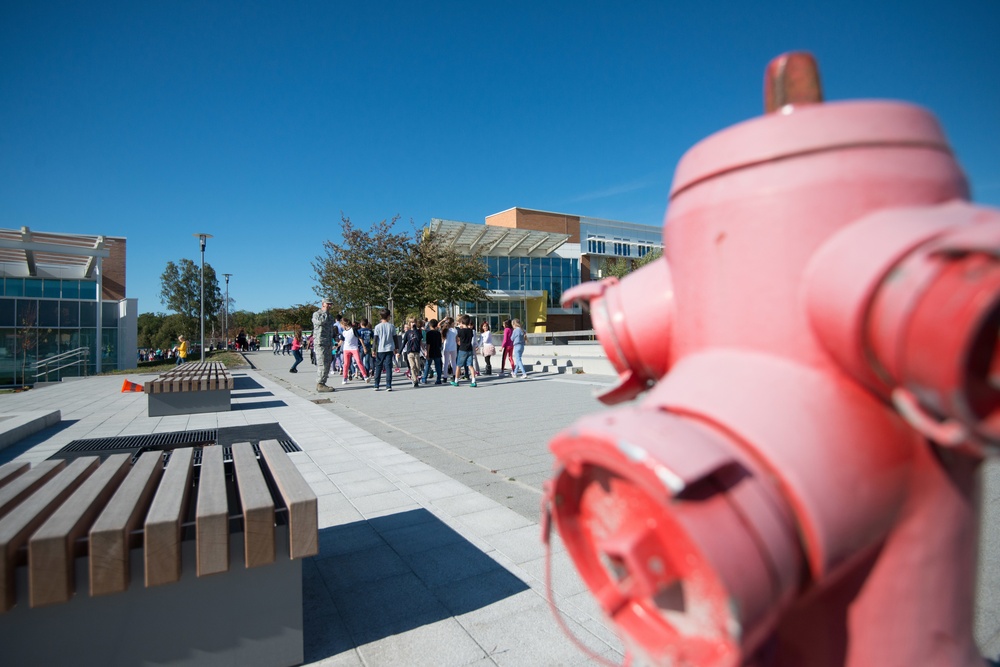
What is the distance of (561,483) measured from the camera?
106 centimetres

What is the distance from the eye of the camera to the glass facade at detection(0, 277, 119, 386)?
20.7 metres

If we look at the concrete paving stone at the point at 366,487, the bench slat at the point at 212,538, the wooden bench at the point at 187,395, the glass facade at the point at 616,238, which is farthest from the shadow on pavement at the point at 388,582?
the glass facade at the point at 616,238

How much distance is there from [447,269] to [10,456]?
73.9 feet

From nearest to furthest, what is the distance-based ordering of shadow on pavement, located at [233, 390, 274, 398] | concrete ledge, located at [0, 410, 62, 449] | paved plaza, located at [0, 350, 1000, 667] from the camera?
paved plaza, located at [0, 350, 1000, 667] → concrete ledge, located at [0, 410, 62, 449] → shadow on pavement, located at [233, 390, 274, 398]

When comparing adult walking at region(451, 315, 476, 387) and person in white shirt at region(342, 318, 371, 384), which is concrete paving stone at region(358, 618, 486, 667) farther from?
person in white shirt at region(342, 318, 371, 384)

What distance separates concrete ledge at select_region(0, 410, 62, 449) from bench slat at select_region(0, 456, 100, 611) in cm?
538

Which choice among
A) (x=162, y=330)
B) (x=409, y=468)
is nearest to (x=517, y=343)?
(x=409, y=468)

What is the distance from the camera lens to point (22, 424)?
7277 mm

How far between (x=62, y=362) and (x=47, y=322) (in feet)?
8.09

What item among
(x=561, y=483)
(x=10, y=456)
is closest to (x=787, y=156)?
(x=561, y=483)

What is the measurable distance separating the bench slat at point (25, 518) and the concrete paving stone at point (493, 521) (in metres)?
2.33

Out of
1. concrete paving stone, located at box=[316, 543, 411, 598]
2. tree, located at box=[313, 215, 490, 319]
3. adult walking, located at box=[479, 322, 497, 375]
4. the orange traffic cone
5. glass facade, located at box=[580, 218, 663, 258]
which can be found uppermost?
glass facade, located at box=[580, 218, 663, 258]

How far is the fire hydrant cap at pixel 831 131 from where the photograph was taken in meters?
0.93

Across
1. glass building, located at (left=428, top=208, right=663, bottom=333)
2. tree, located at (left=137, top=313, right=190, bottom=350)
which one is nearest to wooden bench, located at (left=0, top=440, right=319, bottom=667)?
glass building, located at (left=428, top=208, right=663, bottom=333)
